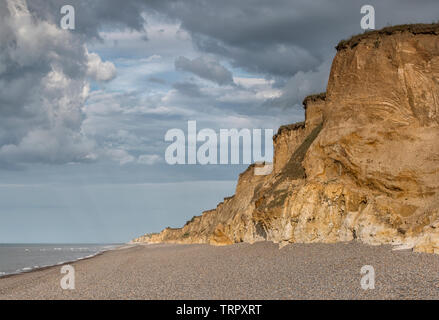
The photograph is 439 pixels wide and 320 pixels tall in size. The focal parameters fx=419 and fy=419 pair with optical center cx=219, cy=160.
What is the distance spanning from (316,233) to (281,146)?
21498mm

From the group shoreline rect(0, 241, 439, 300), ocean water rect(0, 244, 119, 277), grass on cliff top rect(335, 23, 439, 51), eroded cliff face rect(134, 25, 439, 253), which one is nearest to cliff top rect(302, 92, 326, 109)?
eroded cliff face rect(134, 25, 439, 253)

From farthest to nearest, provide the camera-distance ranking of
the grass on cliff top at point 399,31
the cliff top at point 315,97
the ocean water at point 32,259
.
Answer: the ocean water at point 32,259 → the cliff top at point 315,97 → the grass on cliff top at point 399,31

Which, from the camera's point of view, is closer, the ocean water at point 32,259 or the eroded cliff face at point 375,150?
the eroded cliff face at point 375,150

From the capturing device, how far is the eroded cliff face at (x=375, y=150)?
20.4m

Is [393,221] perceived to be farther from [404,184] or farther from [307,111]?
[307,111]

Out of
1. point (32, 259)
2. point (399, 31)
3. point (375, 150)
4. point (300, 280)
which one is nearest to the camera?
point (300, 280)

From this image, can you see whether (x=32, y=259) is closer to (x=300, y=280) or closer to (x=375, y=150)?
(x=375, y=150)

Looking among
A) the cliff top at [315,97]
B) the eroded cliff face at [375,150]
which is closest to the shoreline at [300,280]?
the eroded cliff face at [375,150]

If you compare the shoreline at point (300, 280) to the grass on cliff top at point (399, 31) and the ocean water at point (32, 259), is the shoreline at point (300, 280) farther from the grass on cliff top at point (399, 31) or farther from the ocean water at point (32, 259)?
the ocean water at point (32, 259)

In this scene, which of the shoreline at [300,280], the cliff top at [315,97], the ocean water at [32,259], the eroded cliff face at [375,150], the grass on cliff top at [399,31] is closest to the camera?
the shoreline at [300,280]

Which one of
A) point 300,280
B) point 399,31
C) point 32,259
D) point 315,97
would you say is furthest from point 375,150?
point 32,259

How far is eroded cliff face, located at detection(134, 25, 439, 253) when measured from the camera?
20.4 meters

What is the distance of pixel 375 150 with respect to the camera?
2273cm

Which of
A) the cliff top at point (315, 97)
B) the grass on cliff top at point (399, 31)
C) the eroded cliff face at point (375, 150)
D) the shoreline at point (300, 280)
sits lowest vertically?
the shoreline at point (300, 280)
